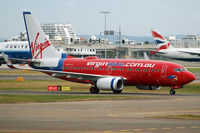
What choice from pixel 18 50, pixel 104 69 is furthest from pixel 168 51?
pixel 104 69

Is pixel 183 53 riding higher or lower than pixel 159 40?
lower

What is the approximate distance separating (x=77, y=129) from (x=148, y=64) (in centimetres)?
3023

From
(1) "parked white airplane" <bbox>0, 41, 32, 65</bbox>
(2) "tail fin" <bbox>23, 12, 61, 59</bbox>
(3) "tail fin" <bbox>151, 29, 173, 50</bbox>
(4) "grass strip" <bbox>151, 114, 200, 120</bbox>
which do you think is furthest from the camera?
(1) "parked white airplane" <bbox>0, 41, 32, 65</bbox>

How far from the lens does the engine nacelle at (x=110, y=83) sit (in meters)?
52.3

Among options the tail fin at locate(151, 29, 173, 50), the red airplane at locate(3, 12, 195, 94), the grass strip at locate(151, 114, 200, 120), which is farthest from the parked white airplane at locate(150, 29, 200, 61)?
the grass strip at locate(151, 114, 200, 120)

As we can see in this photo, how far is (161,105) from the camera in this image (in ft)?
123

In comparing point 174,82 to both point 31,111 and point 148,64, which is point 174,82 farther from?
point 31,111

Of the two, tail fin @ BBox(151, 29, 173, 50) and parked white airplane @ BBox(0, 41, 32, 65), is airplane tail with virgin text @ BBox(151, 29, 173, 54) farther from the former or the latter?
parked white airplane @ BBox(0, 41, 32, 65)

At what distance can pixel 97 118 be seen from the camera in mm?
28781

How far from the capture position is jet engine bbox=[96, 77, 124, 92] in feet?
172

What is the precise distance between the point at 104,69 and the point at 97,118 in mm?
26934

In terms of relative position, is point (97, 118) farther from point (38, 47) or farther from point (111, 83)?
point (38, 47)

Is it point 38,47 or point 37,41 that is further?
point 37,41

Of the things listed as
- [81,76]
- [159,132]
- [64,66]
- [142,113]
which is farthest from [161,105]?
[64,66]
